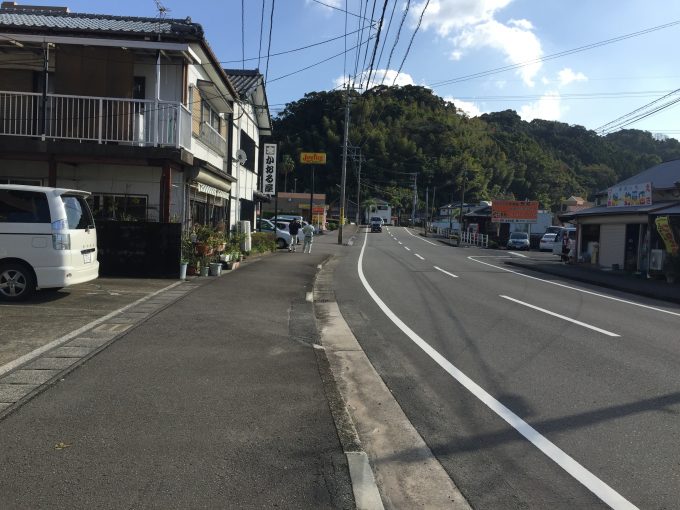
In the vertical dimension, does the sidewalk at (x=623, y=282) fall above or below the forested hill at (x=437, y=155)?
below

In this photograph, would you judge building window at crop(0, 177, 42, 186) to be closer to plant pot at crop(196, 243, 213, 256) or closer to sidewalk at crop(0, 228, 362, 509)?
plant pot at crop(196, 243, 213, 256)

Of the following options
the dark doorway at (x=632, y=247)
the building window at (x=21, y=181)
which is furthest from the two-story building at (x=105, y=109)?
the dark doorway at (x=632, y=247)

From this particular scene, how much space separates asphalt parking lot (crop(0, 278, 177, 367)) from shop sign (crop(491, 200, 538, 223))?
46496 mm

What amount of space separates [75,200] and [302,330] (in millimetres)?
4617

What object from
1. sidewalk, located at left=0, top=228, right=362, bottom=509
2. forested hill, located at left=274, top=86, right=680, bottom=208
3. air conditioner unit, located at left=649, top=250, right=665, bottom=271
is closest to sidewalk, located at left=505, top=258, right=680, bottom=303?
air conditioner unit, located at left=649, top=250, right=665, bottom=271

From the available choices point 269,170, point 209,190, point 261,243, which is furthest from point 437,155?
point 209,190

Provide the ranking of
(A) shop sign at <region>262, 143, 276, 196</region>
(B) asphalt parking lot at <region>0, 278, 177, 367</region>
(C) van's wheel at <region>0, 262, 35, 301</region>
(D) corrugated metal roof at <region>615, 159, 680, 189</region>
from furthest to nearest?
(A) shop sign at <region>262, 143, 276, 196</region>
(D) corrugated metal roof at <region>615, 159, 680, 189</region>
(C) van's wheel at <region>0, 262, 35, 301</region>
(B) asphalt parking lot at <region>0, 278, 177, 367</region>

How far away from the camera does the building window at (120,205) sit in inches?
572

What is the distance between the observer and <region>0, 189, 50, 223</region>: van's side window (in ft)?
29.2

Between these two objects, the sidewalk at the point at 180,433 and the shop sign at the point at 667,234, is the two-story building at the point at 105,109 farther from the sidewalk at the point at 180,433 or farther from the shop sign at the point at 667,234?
the shop sign at the point at 667,234

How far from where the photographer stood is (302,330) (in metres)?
8.41

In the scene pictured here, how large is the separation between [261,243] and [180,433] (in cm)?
1977

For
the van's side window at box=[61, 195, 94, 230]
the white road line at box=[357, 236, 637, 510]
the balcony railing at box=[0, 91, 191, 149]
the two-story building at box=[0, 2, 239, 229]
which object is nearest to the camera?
the white road line at box=[357, 236, 637, 510]

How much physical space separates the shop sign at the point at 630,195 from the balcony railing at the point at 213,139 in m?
17.5
